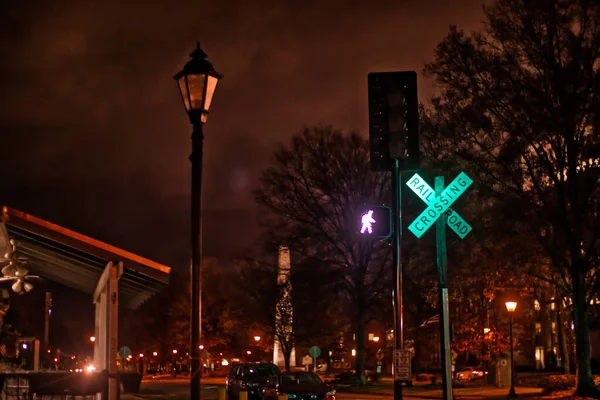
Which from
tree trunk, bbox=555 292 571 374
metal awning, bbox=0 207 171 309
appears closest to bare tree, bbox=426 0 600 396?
metal awning, bbox=0 207 171 309

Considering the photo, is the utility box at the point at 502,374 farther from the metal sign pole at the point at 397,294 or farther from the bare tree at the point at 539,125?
the metal sign pole at the point at 397,294

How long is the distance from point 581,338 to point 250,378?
38.2 ft

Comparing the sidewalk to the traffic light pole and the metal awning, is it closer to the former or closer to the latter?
the metal awning

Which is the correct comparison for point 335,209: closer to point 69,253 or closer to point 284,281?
point 284,281

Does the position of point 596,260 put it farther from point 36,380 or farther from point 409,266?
point 36,380

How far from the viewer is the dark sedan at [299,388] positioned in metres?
24.4

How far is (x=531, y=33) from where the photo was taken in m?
27.6

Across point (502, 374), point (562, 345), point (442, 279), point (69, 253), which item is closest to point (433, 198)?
point (442, 279)

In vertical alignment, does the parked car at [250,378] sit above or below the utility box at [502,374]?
above

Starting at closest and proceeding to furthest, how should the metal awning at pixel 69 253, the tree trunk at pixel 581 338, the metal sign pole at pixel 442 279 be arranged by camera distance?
the metal sign pole at pixel 442 279 → the metal awning at pixel 69 253 → the tree trunk at pixel 581 338

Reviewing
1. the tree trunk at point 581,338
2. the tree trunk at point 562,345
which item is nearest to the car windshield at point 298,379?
the tree trunk at point 581,338

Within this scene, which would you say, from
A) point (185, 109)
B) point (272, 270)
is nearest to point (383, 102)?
point (185, 109)

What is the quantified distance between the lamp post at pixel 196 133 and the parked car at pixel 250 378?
731 inches

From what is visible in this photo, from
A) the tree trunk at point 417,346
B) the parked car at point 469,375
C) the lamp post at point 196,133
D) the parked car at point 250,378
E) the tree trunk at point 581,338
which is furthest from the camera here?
the tree trunk at point 417,346
